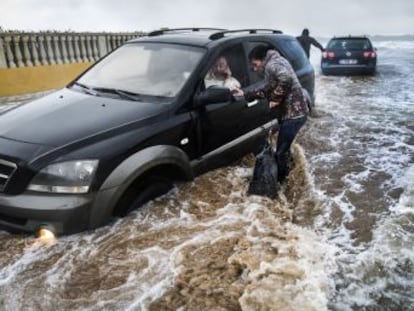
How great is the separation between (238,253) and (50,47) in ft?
30.9

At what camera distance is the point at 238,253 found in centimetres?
369

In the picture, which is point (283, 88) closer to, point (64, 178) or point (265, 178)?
point (265, 178)

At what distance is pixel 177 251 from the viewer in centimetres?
371

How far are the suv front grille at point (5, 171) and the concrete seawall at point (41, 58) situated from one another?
299 inches

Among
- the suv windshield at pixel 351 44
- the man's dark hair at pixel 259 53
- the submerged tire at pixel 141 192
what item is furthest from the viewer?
the suv windshield at pixel 351 44

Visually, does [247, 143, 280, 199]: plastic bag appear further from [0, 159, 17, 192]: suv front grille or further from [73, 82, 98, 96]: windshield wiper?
[0, 159, 17, 192]: suv front grille

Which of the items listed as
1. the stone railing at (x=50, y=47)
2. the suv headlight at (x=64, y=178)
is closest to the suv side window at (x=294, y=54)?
the suv headlight at (x=64, y=178)

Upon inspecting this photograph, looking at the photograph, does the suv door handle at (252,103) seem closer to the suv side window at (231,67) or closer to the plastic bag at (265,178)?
the suv side window at (231,67)

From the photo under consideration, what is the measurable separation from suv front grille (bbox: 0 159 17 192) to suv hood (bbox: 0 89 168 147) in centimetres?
25

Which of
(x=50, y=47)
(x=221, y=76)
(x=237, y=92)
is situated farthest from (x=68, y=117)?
(x=50, y=47)

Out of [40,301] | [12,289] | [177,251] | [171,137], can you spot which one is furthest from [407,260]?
[12,289]

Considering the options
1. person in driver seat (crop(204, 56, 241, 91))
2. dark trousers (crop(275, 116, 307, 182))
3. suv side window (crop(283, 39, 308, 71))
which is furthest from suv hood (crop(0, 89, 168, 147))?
suv side window (crop(283, 39, 308, 71))

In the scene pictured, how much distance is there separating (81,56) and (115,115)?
928 centimetres

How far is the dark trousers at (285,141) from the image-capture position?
5.02 m
